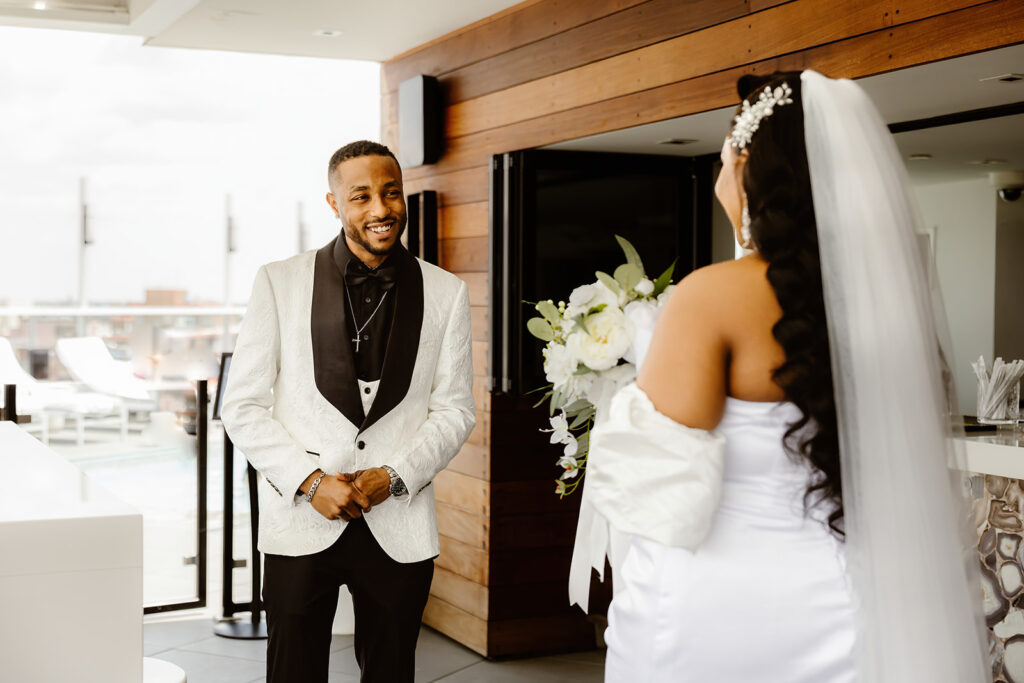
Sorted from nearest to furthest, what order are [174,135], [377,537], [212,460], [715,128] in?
[377,537] → [715,128] → [212,460] → [174,135]

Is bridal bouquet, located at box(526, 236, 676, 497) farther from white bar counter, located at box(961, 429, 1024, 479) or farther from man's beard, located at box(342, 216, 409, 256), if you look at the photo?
white bar counter, located at box(961, 429, 1024, 479)

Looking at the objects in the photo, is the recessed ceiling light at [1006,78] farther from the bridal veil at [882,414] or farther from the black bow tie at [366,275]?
the black bow tie at [366,275]

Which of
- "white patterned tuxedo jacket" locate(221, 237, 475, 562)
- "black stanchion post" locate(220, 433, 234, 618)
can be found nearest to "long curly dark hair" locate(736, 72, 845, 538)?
"white patterned tuxedo jacket" locate(221, 237, 475, 562)

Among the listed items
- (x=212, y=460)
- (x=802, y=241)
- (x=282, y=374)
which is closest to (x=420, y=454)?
(x=282, y=374)

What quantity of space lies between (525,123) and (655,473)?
8.39 feet

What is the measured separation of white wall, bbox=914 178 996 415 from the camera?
333cm

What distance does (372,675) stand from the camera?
2.41 metres

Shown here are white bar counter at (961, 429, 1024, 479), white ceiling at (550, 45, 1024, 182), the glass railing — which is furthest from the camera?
the glass railing

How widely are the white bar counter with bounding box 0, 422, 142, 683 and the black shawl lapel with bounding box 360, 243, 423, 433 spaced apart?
3.44 ft

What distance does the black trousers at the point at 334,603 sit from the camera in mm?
2359

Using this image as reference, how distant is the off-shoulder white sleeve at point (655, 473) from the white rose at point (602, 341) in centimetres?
22

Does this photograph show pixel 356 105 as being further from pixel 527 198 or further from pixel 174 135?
pixel 527 198

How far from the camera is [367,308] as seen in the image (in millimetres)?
2459

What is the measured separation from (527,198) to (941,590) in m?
2.61
